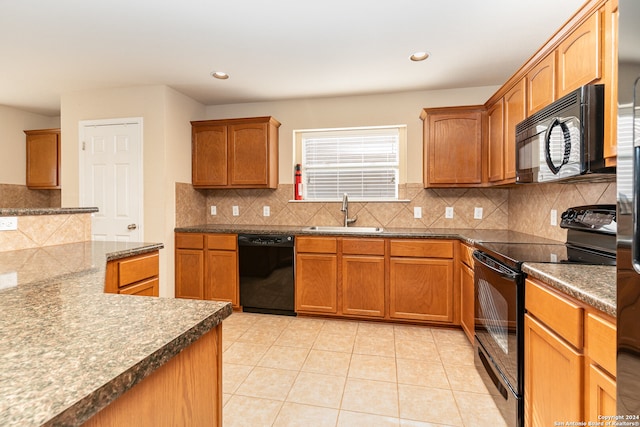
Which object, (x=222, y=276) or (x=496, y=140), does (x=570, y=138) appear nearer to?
(x=496, y=140)

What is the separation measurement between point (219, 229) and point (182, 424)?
8.89 feet

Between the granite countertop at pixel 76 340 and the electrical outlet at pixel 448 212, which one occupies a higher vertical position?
the electrical outlet at pixel 448 212

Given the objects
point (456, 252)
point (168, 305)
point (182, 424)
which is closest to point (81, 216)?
point (168, 305)

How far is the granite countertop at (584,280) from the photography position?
1.00m

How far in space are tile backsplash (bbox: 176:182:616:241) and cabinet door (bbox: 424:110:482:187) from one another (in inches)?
12.2

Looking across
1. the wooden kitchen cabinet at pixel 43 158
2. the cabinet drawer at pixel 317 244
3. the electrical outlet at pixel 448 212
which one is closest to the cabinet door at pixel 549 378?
the cabinet drawer at pixel 317 244

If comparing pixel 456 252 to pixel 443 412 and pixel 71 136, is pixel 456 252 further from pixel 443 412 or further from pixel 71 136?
pixel 71 136

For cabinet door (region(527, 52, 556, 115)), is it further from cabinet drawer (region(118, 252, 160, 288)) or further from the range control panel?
cabinet drawer (region(118, 252, 160, 288))

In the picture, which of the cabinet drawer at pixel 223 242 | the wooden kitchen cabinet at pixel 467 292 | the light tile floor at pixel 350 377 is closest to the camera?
the light tile floor at pixel 350 377

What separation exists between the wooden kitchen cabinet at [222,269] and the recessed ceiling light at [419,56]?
2.37 metres

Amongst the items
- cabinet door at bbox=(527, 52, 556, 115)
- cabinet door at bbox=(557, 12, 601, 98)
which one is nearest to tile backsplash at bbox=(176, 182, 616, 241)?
cabinet door at bbox=(527, 52, 556, 115)

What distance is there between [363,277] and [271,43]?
2.18m

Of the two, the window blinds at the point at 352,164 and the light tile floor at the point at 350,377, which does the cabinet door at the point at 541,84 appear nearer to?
the window blinds at the point at 352,164

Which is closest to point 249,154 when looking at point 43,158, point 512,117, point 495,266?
point 512,117
